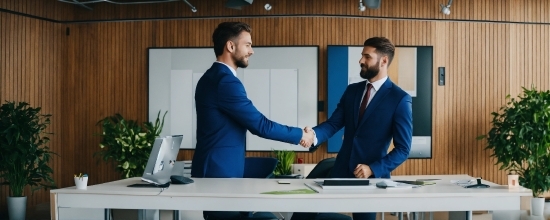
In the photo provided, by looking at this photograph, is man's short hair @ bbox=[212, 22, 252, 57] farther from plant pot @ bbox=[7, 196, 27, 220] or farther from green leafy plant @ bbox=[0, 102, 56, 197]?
plant pot @ bbox=[7, 196, 27, 220]

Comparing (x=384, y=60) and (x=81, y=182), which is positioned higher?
(x=384, y=60)

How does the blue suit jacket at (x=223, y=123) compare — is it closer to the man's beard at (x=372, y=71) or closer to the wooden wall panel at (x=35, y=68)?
the man's beard at (x=372, y=71)

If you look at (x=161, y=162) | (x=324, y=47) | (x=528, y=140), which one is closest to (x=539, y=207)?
(x=528, y=140)

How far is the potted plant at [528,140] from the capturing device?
8641 mm

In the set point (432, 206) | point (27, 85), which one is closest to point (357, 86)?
point (432, 206)

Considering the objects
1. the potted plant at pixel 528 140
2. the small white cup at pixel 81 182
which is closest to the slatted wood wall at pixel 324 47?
the potted plant at pixel 528 140

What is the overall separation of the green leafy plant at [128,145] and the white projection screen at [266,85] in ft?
1.21

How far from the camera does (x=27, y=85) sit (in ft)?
31.0

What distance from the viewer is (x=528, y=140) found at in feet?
28.7

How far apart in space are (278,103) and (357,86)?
4.57 meters

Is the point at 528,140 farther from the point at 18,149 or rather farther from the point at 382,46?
the point at 18,149

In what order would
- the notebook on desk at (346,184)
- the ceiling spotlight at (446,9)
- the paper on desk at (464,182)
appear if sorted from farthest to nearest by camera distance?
the ceiling spotlight at (446,9) → the paper on desk at (464,182) → the notebook on desk at (346,184)

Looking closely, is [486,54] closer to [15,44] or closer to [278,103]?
[278,103]

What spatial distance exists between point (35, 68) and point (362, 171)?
621 centimetres
